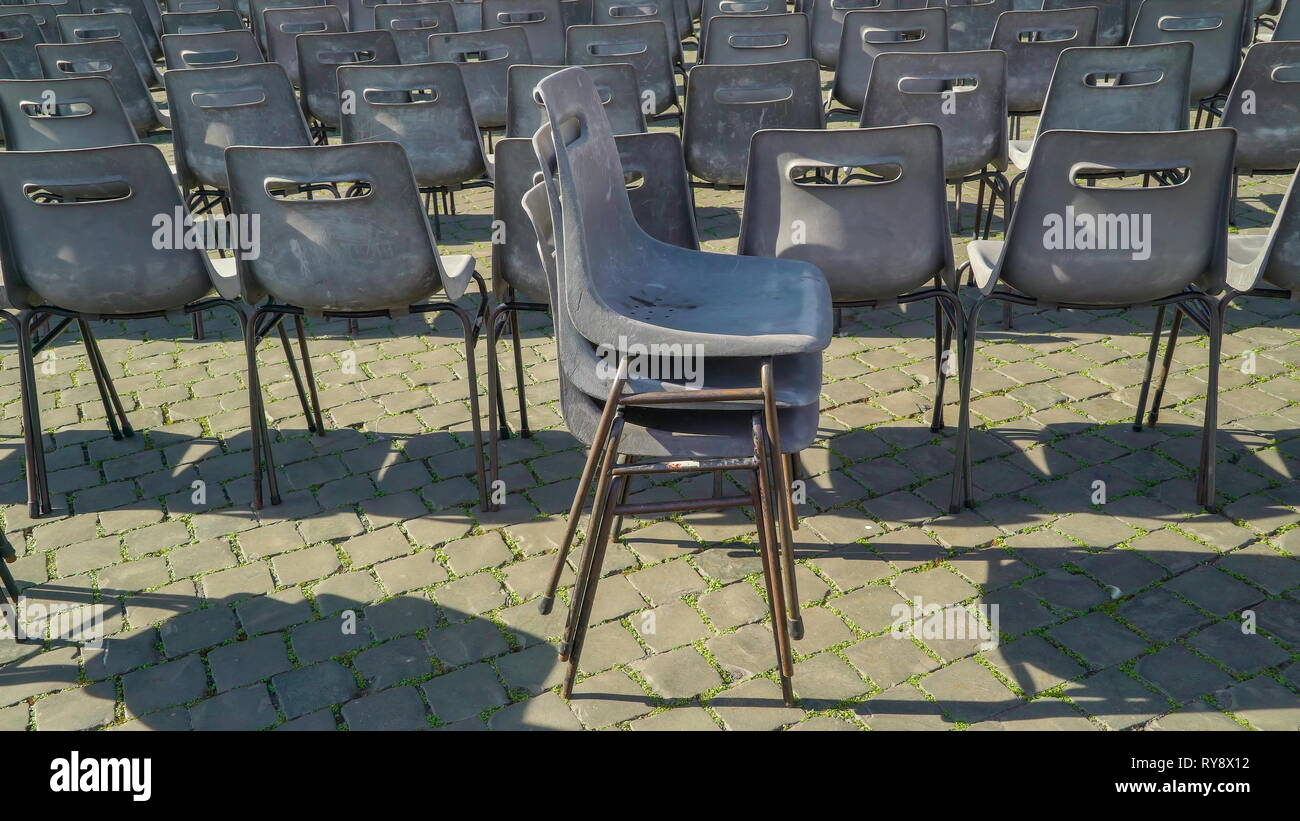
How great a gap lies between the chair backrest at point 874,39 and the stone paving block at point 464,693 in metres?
4.69

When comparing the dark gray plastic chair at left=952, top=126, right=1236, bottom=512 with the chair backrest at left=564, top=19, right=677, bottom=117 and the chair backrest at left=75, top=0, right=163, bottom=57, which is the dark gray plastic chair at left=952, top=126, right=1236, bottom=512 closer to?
the chair backrest at left=564, top=19, right=677, bottom=117

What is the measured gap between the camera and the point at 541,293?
393 cm

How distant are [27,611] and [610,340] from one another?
87.6 inches

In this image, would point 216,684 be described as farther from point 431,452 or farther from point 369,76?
point 369,76

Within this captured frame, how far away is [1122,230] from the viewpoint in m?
3.51

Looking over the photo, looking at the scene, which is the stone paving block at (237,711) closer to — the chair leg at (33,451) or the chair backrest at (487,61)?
the chair leg at (33,451)

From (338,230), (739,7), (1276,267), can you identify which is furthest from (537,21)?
(1276,267)

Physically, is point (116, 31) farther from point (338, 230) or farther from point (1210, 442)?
point (1210, 442)

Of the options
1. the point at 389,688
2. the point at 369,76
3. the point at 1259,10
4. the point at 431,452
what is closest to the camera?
the point at 389,688

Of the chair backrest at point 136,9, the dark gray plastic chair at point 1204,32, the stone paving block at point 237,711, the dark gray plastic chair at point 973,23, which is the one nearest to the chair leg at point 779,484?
the stone paving block at point 237,711

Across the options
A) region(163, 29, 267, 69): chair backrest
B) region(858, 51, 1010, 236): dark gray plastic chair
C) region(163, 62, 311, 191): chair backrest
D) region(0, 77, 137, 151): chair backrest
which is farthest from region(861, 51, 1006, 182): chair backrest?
region(163, 29, 267, 69): chair backrest

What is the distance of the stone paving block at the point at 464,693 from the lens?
299 cm

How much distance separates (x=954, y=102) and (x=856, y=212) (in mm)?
2076
